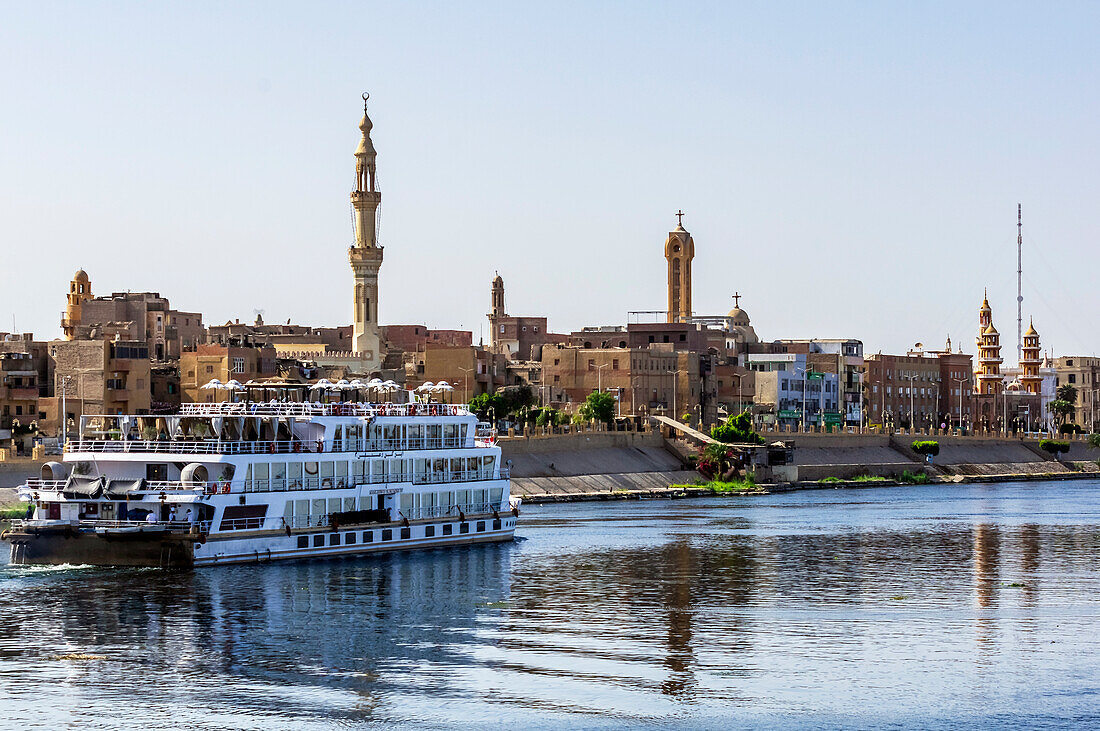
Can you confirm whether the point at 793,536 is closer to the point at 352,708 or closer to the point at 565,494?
the point at 565,494

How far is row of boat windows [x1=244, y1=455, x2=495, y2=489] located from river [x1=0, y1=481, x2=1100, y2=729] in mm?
3114

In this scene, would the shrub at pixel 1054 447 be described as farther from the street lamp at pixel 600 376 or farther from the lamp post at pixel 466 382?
the lamp post at pixel 466 382

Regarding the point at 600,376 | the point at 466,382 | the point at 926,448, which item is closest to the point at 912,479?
the point at 926,448

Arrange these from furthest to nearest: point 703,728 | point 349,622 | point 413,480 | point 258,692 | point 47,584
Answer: point 413,480, point 47,584, point 349,622, point 258,692, point 703,728

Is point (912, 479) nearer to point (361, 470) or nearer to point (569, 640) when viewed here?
point (361, 470)

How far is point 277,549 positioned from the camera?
60.9 m

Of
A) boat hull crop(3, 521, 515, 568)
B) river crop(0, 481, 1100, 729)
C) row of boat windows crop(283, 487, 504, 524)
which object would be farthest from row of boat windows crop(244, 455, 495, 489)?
river crop(0, 481, 1100, 729)

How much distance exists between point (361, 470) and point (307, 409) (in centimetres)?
308

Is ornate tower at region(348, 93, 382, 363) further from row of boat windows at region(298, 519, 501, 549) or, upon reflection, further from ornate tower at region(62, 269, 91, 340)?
row of boat windows at region(298, 519, 501, 549)

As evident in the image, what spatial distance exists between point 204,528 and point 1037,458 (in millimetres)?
125985

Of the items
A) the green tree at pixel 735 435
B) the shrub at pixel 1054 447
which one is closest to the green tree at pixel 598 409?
the green tree at pixel 735 435

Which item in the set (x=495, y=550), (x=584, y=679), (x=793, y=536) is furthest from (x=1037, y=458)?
(x=584, y=679)

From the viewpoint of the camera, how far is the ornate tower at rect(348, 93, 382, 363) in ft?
452

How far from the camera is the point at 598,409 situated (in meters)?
141
